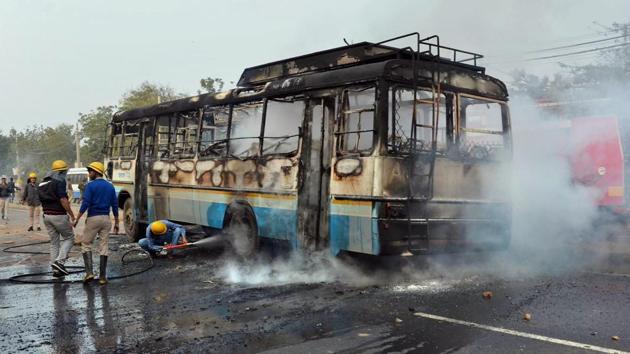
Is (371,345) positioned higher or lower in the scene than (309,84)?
lower

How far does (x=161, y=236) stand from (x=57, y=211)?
1.88 metres

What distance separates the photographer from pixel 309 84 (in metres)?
7.50

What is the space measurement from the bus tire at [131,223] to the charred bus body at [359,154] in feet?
8.65

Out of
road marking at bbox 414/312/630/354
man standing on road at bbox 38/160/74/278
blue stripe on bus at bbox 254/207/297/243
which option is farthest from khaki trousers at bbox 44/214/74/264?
road marking at bbox 414/312/630/354

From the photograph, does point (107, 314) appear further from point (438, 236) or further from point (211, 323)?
point (438, 236)

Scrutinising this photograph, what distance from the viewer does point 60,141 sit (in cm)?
6175

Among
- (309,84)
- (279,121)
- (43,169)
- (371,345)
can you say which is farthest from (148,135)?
(43,169)

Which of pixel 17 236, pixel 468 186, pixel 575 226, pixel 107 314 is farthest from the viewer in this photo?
pixel 17 236

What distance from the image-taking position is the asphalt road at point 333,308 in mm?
4520

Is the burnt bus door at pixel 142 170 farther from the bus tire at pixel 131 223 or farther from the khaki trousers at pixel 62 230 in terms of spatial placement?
the khaki trousers at pixel 62 230

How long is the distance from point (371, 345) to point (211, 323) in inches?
66.4

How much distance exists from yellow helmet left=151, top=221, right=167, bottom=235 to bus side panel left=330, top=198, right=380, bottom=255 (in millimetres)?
3421

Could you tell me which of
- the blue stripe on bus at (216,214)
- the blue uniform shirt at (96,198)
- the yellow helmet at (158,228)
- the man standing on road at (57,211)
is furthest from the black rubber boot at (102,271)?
the blue stripe on bus at (216,214)

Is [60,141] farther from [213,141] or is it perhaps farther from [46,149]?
[213,141]
